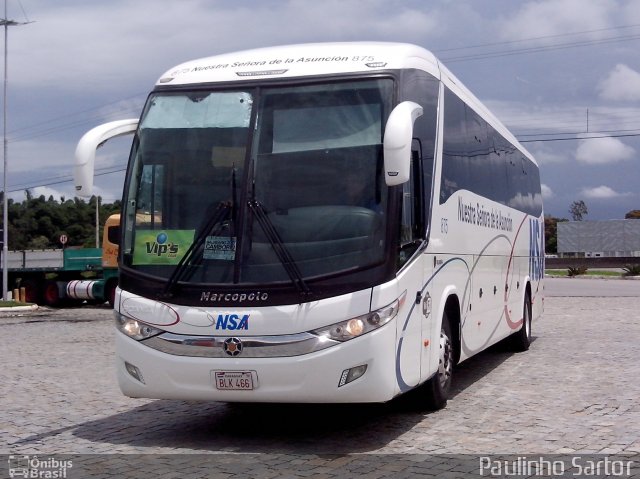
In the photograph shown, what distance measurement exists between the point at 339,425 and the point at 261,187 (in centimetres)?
257

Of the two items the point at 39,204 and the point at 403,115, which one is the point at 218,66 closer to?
the point at 403,115

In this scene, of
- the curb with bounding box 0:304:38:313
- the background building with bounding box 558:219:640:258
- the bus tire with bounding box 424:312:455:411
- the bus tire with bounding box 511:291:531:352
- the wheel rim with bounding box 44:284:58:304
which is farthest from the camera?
the background building with bounding box 558:219:640:258

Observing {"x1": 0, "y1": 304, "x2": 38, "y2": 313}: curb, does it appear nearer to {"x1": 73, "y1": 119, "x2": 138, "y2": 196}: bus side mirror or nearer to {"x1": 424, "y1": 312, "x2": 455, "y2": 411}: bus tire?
{"x1": 73, "y1": 119, "x2": 138, "y2": 196}: bus side mirror

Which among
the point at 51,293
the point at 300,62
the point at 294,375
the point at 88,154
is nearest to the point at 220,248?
the point at 294,375

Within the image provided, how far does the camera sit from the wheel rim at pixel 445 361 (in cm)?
920

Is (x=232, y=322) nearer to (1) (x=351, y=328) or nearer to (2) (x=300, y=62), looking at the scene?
(1) (x=351, y=328)

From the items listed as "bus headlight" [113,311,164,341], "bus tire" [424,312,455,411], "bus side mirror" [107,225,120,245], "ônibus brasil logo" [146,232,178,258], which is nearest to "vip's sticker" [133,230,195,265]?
"ônibus brasil logo" [146,232,178,258]

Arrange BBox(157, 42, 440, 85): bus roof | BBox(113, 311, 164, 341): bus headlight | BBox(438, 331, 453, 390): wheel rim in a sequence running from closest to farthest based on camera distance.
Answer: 1. BBox(113, 311, 164, 341): bus headlight
2. BBox(157, 42, 440, 85): bus roof
3. BBox(438, 331, 453, 390): wheel rim

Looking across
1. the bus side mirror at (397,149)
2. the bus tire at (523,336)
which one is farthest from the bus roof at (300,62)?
the bus tire at (523,336)

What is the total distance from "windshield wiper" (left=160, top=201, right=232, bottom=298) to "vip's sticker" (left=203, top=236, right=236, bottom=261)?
0.07 meters

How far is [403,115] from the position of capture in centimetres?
730

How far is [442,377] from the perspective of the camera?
9281 mm

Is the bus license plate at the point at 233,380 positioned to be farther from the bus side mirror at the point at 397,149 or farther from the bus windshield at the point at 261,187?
the bus side mirror at the point at 397,149

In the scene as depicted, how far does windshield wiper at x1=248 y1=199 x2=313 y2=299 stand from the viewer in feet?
24.4
